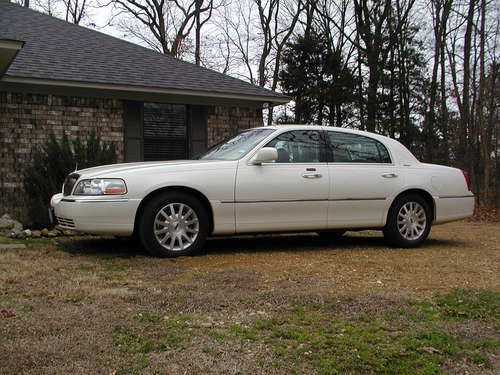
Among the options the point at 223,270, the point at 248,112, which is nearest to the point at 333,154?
the point at 223,270

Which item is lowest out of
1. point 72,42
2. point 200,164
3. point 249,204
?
point 249,204

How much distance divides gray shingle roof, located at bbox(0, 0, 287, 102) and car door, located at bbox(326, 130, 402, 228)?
551 cm

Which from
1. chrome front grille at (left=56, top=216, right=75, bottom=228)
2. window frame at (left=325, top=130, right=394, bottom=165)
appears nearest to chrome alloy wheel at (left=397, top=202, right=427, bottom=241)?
window frame at (left=325, top=130, right=394, bottom=165)

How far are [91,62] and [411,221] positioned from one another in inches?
307

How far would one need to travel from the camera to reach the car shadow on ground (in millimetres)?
6768

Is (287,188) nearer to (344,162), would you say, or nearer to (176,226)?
(344,162)

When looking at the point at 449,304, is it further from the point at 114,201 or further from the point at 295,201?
the point at 114,201

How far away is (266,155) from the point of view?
21.2 feet

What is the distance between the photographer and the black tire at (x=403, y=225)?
23.9 feet

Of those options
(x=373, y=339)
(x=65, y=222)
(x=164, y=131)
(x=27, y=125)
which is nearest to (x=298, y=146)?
(x=65, y=222)

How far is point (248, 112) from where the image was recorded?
1320 cm

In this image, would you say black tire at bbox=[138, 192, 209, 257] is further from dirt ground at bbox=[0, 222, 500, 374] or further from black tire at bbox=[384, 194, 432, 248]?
black tire at bbox=[384, 194, 432, 248]

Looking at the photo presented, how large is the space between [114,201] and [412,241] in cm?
379

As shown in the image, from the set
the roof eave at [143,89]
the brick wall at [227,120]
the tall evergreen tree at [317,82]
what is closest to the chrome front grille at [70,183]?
the roof eave at [143,89]
